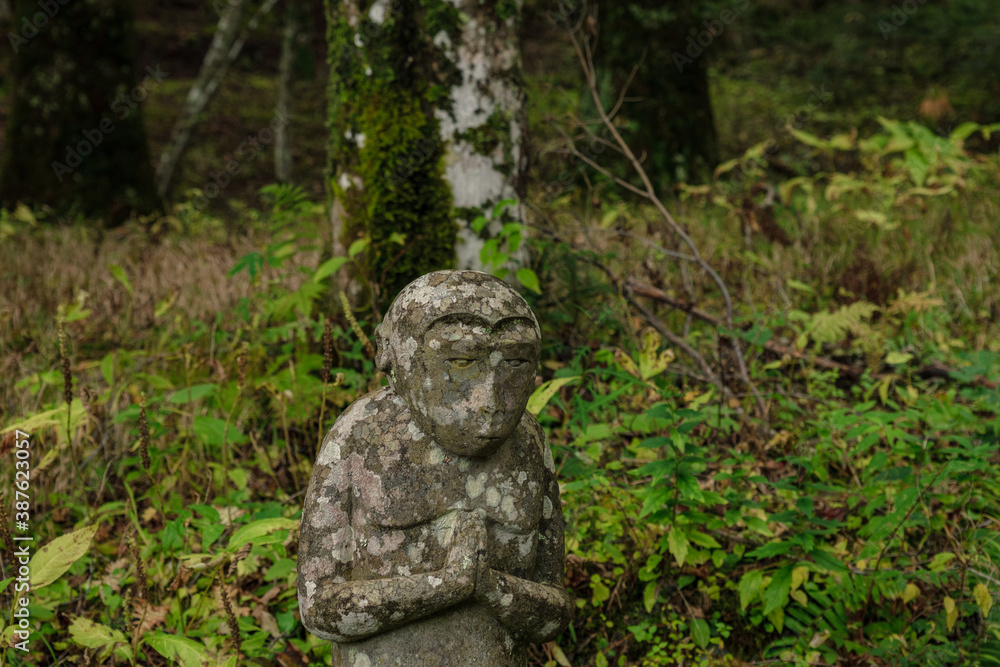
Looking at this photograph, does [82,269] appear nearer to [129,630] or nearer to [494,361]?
[129,630]

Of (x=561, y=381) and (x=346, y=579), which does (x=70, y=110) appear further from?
(x=346, y=579)

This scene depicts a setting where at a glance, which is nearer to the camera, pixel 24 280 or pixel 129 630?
pixel 129 630

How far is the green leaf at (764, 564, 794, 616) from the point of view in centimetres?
272

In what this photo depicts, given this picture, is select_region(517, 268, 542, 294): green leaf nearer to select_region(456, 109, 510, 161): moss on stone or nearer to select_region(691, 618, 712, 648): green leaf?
select_region(456, 109, 510, 161): moss on stone

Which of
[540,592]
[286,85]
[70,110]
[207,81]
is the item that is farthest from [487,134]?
[286,85]

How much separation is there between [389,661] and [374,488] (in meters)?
0.45

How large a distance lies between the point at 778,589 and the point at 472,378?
5.17ft

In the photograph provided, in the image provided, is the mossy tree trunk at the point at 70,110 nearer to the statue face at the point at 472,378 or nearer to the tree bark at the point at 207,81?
the tree bark at the point at 207,81

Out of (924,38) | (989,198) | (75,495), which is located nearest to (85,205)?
(75,495)

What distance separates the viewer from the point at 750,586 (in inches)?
111

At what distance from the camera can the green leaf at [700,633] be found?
9.39ft

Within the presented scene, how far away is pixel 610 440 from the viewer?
12.1 feet
